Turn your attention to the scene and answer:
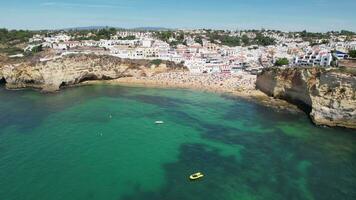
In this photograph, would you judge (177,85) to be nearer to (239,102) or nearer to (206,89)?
(206,89)

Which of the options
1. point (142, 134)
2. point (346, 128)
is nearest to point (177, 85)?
point (142, 134)

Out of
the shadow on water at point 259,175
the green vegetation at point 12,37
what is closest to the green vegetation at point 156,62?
the shadow on water at point 259,175

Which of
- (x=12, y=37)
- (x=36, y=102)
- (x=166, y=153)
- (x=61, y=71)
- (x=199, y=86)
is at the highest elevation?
(x=12, y=37)

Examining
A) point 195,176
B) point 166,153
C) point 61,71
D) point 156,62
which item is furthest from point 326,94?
point 61,71

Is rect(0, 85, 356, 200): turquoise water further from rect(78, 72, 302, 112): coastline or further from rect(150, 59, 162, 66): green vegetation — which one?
rect(150, 59, 162, 66): green vegetation

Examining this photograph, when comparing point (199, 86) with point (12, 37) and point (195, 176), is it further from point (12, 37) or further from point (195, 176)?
point (12, 37)

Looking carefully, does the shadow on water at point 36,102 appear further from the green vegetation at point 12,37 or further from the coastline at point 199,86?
the green vegetation at point 12,37
